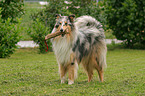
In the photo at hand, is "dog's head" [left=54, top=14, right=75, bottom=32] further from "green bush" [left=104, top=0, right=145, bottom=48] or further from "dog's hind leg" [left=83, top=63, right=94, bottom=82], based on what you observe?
"green bush" [left=104, top=0, right=145, bottom=48]

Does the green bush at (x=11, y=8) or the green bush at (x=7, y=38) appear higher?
the green bush at (x=11, y=8)

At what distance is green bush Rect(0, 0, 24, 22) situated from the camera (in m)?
14.7

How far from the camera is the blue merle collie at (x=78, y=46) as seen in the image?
6.61m

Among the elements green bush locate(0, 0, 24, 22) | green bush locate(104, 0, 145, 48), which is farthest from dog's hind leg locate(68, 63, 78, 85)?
green bush locate(104, 0, 145, 48)

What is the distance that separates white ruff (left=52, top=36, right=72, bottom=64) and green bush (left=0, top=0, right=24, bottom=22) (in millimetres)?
8663

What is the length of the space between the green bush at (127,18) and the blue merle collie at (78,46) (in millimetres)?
8353

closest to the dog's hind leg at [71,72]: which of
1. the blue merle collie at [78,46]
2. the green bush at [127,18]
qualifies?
the blue merle collie at [78,46]

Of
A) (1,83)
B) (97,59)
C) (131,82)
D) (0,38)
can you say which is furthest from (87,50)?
(0,38)

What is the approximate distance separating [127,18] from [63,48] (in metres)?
9.91

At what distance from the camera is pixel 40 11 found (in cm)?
1598

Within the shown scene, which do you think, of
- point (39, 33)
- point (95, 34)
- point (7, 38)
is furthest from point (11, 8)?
point (95, 34)

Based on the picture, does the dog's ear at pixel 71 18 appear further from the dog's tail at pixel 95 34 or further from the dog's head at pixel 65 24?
the dog's tail at pixel 95 34

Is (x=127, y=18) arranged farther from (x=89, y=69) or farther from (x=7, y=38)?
(x=89, y=69)

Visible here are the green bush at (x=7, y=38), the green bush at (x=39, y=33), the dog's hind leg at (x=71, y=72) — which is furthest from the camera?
the green bush at (x=39, y=33)
